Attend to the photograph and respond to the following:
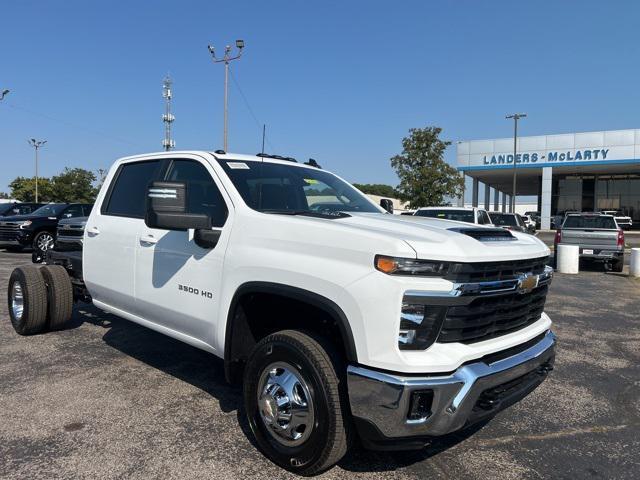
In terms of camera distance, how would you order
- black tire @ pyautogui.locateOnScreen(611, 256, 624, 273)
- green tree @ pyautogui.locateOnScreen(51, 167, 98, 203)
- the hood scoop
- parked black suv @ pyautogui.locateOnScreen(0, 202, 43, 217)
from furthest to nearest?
green tree @ pyautogui.locateOnScreen(51, 167, 98, 203) → parked black suv @ pyautogui.locateOnScreen(0, 202, 43, 217) → black tire @ pyautogui.locateOnScreen(611, 256, 624, 273) → the hood scoop

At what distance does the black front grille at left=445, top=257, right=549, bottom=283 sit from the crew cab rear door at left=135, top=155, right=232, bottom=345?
1561 mm

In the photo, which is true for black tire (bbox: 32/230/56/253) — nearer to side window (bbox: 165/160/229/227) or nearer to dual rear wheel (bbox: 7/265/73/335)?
dual rear wheel (bbox: 7/265/73/335)

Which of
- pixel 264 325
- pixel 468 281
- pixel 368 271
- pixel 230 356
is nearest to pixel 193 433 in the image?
pixel 230 356

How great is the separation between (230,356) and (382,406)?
4.01 ft

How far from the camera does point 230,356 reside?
3.35 m

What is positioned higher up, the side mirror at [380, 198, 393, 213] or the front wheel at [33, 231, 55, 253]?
the side mirror at [380, 198, 393, 213]

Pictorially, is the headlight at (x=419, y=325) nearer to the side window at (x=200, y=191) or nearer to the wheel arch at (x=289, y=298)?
the wheel arch at (x=289, y=298)

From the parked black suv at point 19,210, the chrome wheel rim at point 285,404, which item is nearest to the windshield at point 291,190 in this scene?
the chrome wheel rim at point 285,404

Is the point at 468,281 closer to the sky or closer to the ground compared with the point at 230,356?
closer to the sky

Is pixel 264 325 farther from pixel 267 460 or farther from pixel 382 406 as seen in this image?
pixel 382 406

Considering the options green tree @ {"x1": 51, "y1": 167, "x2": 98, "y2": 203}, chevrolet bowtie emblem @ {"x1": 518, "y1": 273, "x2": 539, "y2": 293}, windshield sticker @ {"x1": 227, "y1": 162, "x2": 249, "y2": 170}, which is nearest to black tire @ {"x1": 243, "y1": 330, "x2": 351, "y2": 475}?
chevrolet bowtie emblem @ {"x1": 518, "y1": 273, "x2": 539, "y2": 293}

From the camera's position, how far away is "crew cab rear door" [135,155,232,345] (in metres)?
3.51

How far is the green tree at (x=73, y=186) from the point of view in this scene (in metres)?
69.8

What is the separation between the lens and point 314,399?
275 cm
